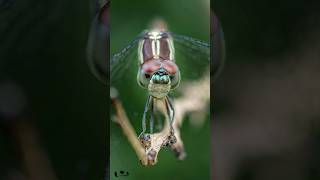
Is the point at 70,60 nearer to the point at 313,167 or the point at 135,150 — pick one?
the point at 135,150

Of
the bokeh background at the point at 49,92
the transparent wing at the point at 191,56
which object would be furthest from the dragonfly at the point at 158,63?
the bokeh background at the point at 49,92

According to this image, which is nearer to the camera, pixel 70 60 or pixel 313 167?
pixel 70 60

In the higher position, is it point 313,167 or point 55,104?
point 55,104

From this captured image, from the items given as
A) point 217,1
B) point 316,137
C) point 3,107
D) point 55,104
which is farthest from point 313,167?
point 3,107

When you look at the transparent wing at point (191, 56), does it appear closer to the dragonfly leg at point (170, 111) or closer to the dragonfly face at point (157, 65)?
the dragonfly face at point (157, 65)

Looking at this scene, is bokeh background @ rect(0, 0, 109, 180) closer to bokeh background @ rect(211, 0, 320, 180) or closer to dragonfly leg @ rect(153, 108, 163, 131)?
dragonfly leg @ rect(153, 108, 163, 131)

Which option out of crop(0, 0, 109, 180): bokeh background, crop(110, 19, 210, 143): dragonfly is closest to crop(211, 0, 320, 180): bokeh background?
crop(110, 19, 210, 143): dragonfly

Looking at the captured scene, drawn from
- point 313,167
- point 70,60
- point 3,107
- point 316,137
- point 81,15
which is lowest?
point 313,167
